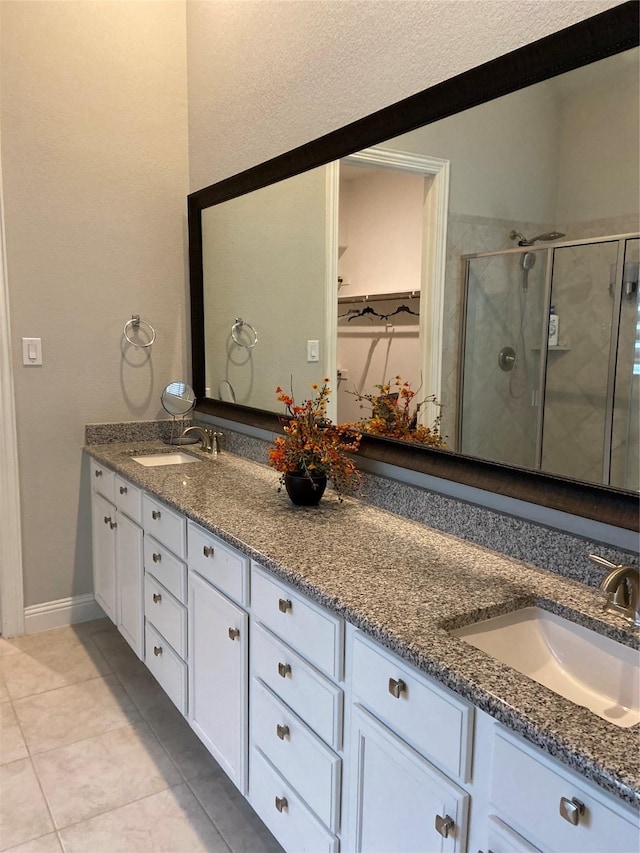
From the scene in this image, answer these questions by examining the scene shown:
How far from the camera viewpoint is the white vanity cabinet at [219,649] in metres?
1.68

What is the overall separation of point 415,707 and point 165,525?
1.22 m

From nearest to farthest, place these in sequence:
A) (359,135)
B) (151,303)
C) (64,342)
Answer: (359,135)
(64,342)
(151,303)

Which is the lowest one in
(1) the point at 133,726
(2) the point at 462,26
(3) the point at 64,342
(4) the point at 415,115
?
(1) the point at 133,726

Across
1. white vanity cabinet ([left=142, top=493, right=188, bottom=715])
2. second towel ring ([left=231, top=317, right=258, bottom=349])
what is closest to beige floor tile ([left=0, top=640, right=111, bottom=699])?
white vanity cabinet ([left=142, top=493, right=188, bottom=715])

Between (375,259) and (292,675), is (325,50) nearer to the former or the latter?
(375,259)

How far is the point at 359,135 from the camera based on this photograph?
195 centimetres

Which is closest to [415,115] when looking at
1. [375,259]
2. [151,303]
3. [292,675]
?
[375,259]

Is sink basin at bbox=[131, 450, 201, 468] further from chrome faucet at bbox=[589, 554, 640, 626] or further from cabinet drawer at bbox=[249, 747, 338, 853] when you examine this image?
chrome faucet at bbox=[589, 554, 640, 626]

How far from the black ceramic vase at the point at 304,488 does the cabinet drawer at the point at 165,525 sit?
1.14 ft

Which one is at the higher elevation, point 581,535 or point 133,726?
point 581,535

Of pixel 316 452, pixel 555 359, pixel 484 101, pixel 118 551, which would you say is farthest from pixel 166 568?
pixel 484 101

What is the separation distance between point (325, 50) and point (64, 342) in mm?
1601

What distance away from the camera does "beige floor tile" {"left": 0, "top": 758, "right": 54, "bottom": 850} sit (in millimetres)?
1776

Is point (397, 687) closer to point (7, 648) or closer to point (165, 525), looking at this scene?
point (165, 525)
